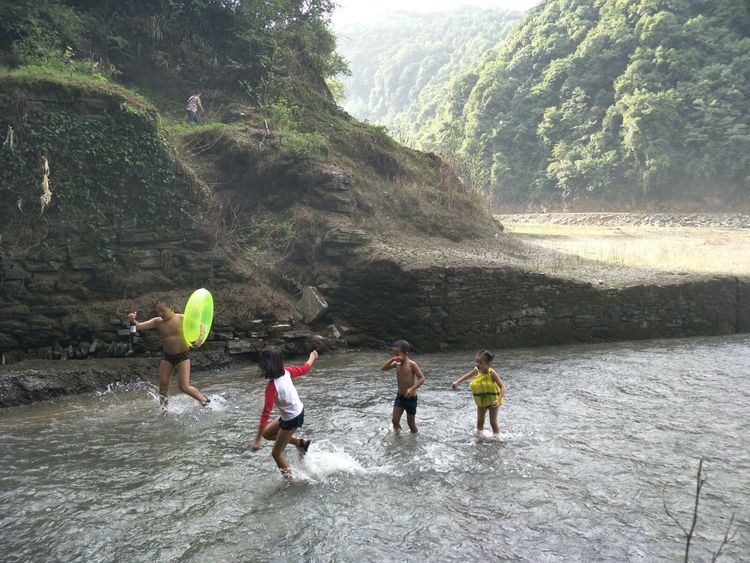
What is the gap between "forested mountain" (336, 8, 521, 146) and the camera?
93875mm

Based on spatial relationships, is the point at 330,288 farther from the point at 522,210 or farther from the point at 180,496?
the point at 522,210

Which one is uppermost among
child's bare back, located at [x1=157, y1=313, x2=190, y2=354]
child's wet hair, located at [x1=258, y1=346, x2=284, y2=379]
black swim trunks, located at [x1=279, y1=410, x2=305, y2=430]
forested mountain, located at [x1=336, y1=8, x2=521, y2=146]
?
forested mountain, located at [x1=336, y1=8, x2=521, y2=146]

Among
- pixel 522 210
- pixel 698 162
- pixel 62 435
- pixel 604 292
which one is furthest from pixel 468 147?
pixel 62 435

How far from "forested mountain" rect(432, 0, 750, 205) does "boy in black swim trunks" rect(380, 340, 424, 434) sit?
2888cm

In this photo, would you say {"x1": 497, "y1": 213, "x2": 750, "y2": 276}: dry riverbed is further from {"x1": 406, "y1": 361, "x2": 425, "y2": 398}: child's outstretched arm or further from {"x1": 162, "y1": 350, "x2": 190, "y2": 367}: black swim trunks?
{"x1": 162, "y1": 350, "x2": 190, "y2": 367}: black swim trunks

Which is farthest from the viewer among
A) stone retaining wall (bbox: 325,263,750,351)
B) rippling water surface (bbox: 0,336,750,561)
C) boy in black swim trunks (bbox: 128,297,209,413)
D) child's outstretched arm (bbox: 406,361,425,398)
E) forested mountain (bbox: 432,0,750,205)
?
forested mountain (bbox: 432,0,750,205)

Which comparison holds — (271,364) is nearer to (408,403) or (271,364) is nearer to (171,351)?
(408,403)

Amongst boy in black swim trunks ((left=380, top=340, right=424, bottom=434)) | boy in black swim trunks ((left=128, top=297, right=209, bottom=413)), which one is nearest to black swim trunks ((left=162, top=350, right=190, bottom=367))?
boy in black swim trunks ((left=128, top=297, right=209, bottom=413))

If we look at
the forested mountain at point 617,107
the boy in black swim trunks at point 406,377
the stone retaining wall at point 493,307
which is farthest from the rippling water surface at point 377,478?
the forested mountain at point 617,107

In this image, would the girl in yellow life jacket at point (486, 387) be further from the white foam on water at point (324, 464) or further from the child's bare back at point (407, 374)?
the white foam on water at point (324, 464)

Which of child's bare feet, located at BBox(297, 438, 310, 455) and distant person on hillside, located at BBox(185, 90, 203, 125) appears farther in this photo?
distant person on hillside, located at BBox(185, 90, 203, 125)

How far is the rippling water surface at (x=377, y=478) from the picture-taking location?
5137mm

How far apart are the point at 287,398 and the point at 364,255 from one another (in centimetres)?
855

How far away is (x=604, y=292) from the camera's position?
49.3ft
